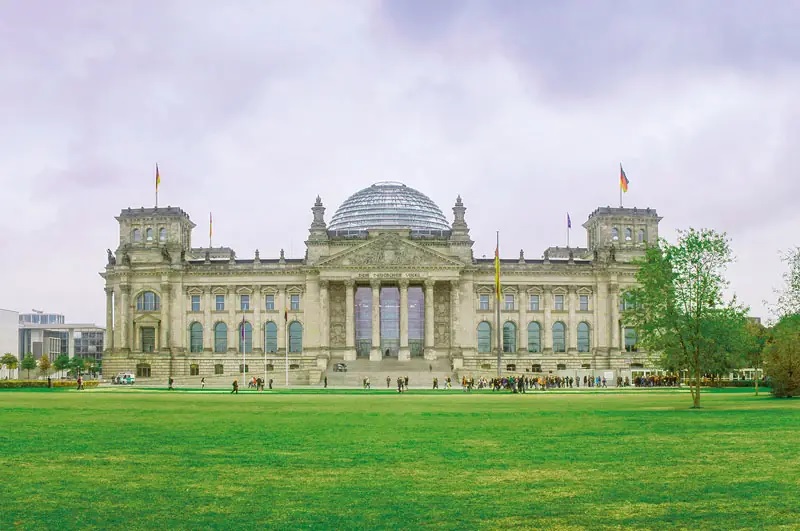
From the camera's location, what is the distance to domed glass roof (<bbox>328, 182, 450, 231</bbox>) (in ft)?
475

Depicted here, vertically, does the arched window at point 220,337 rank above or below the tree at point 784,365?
above

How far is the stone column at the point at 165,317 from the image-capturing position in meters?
134

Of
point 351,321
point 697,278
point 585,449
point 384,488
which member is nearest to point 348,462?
point 384,488

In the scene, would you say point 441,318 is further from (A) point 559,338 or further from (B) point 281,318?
(B) point 281,318

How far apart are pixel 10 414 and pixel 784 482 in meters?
36.5

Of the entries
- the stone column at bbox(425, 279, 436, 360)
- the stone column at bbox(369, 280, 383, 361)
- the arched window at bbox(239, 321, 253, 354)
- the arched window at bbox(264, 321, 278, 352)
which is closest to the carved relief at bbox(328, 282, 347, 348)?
the stone column at bbox(369, 280, 383, 361)

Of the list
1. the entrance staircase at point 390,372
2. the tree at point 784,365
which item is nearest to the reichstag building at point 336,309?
the entrance staircase at point 390,372

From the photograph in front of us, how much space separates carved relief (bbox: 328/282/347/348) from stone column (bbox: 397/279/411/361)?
891 centimetres

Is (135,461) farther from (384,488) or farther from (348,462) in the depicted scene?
(384,488)

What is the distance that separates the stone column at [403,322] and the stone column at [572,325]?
2369 cm

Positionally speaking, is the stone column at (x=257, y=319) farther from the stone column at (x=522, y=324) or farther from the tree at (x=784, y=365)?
the tree at (x=784, y=365)

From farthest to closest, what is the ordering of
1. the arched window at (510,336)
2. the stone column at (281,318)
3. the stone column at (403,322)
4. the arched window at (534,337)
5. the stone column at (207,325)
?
the arched window at (534,337) → the arched window at (510,336) → the stone column at (207,325) → the stone column at (281,318) → the stone column at (403,322)

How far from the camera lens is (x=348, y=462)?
996 inches

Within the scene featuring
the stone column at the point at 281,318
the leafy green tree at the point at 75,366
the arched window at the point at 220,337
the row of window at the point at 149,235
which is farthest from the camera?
the leafy green tree at the point at 75,366
